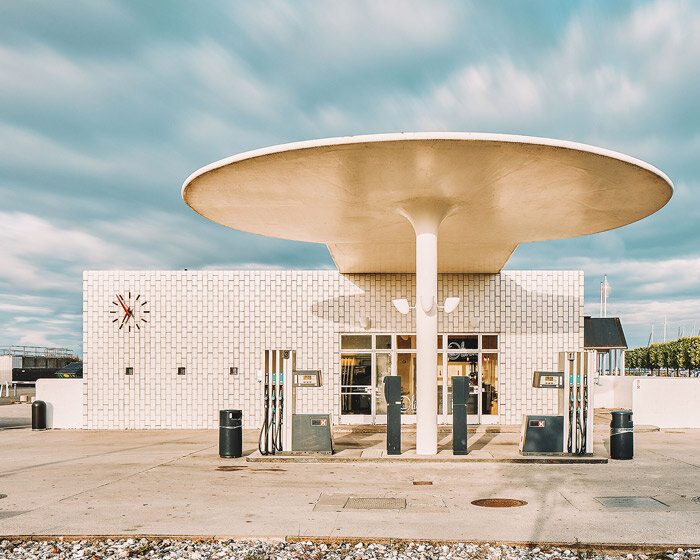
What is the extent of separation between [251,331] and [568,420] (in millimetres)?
9549

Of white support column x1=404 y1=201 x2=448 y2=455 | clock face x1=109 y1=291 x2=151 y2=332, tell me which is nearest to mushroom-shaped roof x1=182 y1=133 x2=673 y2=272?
white support column x1=404 y1=201 x2=448 y2=455

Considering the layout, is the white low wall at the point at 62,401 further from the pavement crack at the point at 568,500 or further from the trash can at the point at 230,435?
the pavement crack at the point at 568,500

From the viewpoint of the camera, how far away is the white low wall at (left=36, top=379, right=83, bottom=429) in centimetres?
1925

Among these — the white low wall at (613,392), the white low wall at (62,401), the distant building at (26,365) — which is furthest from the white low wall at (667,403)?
the distant building at (26,365)

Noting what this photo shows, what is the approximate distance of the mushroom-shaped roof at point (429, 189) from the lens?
A: 988cm

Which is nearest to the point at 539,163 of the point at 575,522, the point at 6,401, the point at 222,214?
the point at 575,522

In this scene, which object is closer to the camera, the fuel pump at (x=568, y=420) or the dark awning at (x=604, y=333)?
the fuel pump at (x=568, y=420)

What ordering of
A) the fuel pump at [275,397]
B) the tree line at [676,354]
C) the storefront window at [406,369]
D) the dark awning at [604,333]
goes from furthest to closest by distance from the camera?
the tree line at [676,354], the dark awning at [604,333], the storefront window at [406,369], the fuel pump at [275,397]

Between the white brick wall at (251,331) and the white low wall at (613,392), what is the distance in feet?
30.7

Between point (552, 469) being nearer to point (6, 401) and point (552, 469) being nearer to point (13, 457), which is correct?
point (13, 457)

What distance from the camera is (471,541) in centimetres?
698

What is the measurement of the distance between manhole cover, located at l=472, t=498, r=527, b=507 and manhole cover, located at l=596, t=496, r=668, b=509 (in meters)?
1.16

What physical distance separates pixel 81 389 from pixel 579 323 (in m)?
15.0

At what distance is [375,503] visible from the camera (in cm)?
888
